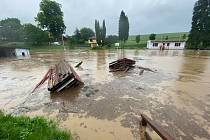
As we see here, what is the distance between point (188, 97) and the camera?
605 cm

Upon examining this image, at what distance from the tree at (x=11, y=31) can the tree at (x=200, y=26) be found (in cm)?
5992

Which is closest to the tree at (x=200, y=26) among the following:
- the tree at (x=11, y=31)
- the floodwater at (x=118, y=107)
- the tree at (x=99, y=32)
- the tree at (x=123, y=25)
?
the tree at (x=123, y=25)

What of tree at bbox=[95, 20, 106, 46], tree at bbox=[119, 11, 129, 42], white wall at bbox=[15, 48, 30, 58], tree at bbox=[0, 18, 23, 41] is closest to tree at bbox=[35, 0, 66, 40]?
tree at bbox=[95, 20, 106, 46]

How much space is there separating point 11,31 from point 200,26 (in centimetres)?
6562

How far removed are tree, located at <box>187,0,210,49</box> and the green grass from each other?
4033 cm

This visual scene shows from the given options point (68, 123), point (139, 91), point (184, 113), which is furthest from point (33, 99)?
point (184, 113)

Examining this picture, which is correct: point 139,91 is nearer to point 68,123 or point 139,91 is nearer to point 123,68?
point 68,123

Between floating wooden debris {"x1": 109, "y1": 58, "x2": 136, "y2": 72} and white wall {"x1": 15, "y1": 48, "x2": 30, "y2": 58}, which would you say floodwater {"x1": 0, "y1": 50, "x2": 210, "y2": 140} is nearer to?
floating wooden debris {"x1": 109, "y1": 58, "x2": 136, "y2": 72}

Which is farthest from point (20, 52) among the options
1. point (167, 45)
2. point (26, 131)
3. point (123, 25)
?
point (167, 45)

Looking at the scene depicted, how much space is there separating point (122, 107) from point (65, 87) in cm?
307

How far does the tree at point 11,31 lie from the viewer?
61500 mm

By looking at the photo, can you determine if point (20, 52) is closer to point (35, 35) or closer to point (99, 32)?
point (35, 35)

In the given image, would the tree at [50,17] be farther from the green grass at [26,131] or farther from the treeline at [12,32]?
the green grass at [26,131]

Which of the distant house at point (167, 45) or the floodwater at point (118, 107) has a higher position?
the distant house at point (167, 45)
